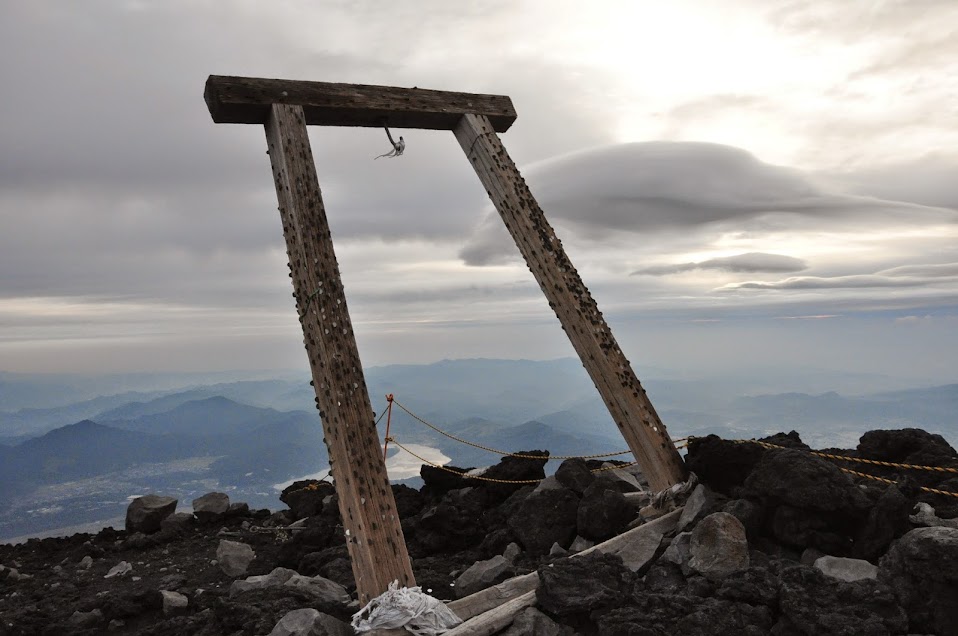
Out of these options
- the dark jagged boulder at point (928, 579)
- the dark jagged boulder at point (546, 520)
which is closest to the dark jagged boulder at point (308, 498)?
the dark jagged boulder at point (546, 520)

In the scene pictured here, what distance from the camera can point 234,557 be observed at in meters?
8.29

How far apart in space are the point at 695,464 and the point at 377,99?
18.0 ft

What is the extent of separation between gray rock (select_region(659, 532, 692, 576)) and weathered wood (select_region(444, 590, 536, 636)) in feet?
4.14

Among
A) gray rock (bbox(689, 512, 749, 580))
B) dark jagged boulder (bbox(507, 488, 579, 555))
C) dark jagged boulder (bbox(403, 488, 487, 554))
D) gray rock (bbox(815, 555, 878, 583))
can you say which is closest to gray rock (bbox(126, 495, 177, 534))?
dark jagged boulder (bbox(403, 488, 487, 554))

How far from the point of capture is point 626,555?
4.89 meters

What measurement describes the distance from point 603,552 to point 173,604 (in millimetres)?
4530

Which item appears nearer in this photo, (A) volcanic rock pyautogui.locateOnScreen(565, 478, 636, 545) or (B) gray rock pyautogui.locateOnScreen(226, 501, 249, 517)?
(A) volcanic rock pyautogui.locateOnScreen(565, 478, 636, 545)

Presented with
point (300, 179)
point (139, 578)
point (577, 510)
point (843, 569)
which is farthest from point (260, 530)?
point (843, 569)

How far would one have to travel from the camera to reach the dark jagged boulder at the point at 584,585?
4031mm

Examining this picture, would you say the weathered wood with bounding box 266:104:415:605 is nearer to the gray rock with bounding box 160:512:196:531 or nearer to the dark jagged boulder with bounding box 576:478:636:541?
the dark jagged boulder with bounding box 576:478:636:541

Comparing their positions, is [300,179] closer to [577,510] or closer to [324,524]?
[577,510]

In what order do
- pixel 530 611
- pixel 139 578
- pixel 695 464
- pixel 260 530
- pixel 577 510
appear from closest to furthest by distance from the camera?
pixel 530 611 → pixel 695 464 → pixel 577 510 → pixel 139 578 → pixel 260 530

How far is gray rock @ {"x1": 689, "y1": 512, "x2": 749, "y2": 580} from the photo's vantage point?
4309 millimetres

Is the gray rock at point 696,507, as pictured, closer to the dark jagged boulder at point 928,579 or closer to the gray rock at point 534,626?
the dark jagged boulder at point 928,579
